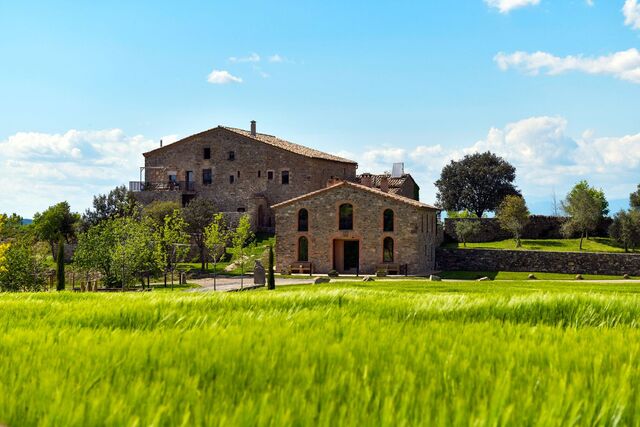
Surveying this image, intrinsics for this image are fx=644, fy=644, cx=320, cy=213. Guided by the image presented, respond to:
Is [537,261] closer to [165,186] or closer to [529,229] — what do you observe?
[529,229]

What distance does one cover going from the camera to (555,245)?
7044cm

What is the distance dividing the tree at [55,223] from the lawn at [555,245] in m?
42.2

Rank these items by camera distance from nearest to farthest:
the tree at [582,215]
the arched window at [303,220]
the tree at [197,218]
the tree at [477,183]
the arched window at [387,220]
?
the arched window at [387,220]
the arched window at [303,220]
the tree at [197,218]
the tree at [582,215]
the tree at [477,183]

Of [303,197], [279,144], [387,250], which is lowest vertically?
[387,250]

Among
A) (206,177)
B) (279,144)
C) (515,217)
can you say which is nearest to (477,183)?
(515,217)

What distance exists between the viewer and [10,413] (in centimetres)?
309

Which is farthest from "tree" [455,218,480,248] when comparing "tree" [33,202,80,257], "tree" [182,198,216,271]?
"tree" [33,202,80,257]

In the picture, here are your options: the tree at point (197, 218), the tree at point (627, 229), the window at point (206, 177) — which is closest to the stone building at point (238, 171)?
the window at point (206, 177)

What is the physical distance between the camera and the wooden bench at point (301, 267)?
2042 inches

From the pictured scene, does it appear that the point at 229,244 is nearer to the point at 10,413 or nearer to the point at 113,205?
the point at 113,205

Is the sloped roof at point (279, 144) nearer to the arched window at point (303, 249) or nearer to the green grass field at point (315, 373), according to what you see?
the arched window at point (303, 249)

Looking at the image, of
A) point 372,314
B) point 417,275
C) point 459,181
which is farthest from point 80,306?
point 459,181

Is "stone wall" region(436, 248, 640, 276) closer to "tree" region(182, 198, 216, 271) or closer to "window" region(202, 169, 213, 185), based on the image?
"tree" region(182, 198, 216, 271)

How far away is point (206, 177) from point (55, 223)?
17.3 m
